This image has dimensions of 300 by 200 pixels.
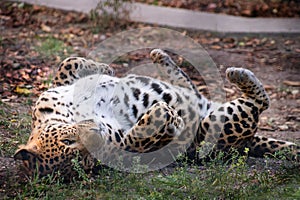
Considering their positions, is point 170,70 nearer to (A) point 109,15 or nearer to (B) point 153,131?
(B) point 153,131

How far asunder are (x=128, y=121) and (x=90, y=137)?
2.67 ft

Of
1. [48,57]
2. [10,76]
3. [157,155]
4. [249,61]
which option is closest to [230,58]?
[249,61]

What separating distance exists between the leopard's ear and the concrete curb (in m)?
5.44

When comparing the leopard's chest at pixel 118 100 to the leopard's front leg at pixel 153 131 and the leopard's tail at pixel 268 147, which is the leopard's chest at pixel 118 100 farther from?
the leopard's tail at pixel 268 147

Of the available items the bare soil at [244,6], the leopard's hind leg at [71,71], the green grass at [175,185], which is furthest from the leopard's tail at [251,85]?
Answer: the bare soil at [244,6]

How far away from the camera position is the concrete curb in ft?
34.8

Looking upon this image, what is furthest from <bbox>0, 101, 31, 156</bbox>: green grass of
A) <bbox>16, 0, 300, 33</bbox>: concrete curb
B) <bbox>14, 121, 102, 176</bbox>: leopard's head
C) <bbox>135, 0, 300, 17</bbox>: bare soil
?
<bbox>135, 0, 300, 17</bbox>: bare soil

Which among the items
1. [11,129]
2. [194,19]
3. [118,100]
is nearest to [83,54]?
[194,19]

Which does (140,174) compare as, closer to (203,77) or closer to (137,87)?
(137,87)

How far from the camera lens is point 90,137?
211 inches

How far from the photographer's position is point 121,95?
Answer: 623cm

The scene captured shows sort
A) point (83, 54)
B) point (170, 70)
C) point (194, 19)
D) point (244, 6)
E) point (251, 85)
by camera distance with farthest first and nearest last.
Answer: point (244, 6) < point (194, 19) < point (83, 54) < point (170, 70) < point (251, 85)

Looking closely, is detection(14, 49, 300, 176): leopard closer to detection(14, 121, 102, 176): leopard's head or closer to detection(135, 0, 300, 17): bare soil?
detection(14, 121, 102, 176): leopard's head

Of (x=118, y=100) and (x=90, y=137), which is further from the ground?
(x=118, y=100)
